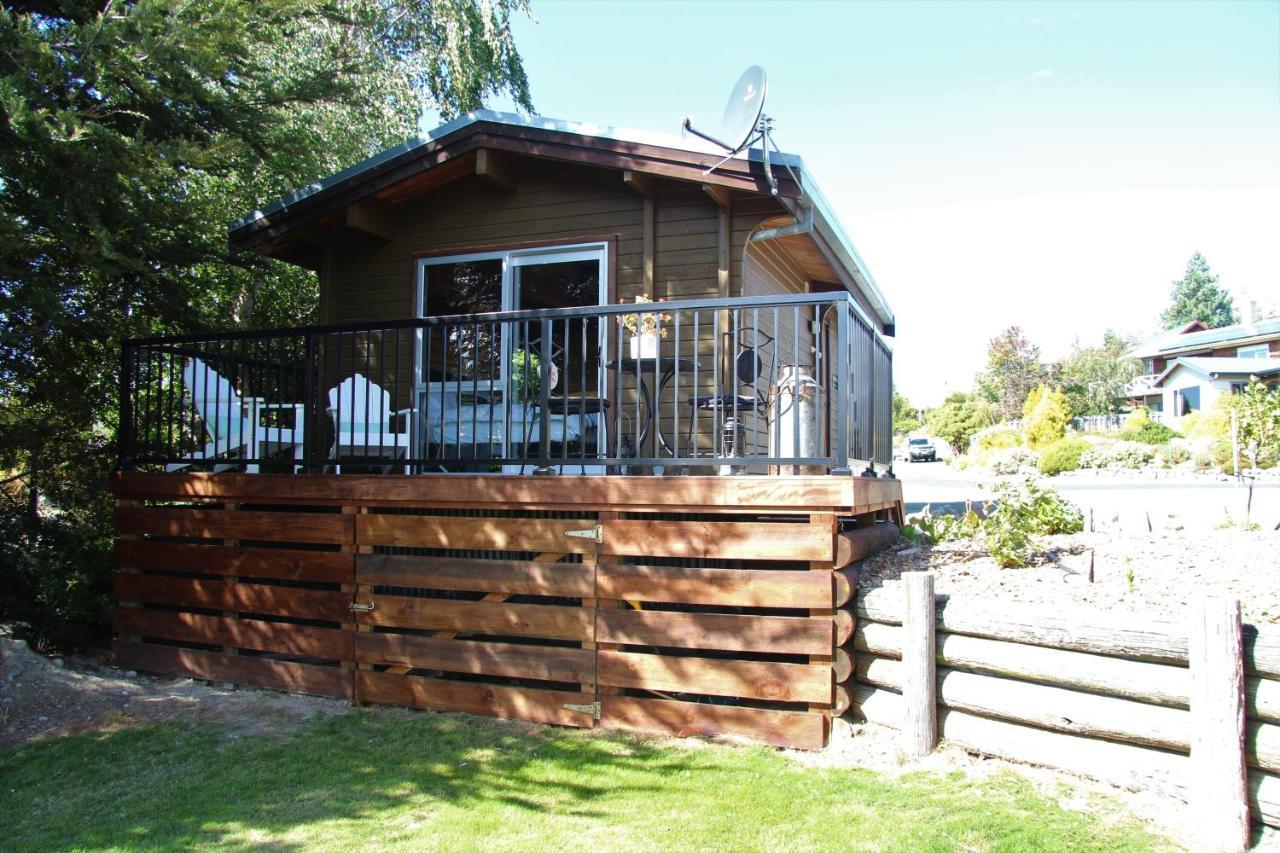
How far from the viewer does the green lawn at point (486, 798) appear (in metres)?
3.91

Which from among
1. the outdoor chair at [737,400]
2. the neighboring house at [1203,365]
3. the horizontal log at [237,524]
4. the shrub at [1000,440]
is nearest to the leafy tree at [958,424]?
the shrub at [1000,440]

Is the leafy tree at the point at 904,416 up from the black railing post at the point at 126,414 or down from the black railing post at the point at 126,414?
up

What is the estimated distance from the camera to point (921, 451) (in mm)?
41219

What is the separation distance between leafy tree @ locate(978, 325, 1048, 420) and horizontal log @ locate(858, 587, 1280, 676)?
38.8 meters

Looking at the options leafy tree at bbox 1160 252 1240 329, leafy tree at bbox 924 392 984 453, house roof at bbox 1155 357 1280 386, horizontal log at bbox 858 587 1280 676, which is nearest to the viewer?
horizontal log at bbox 858 587 1280 676

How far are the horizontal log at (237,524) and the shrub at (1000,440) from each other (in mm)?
28336

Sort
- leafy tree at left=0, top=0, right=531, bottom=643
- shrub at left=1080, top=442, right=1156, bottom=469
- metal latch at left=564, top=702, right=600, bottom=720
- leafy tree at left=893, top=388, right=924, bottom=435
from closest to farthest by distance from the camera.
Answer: metal latch at left=564, top=702, right=600, bottom=720
leafy tree at left=0, top=0, right=531, bottom=643
shrub at left=1080, top=442, right=1156, bottom=469
leafy tree at left=893, top=388, right=924, bottom=435

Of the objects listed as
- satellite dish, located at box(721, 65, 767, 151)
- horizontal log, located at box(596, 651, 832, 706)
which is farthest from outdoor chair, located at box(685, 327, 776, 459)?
satellite dish, located at box(721, 65, 767, 151)

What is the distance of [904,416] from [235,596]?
61.1 meters

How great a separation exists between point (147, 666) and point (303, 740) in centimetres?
230

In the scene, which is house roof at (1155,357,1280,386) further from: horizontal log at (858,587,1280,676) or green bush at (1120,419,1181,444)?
horizontal log at (858,587,1280,676)

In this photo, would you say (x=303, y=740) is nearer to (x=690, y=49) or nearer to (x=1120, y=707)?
(x=1120, y=707)

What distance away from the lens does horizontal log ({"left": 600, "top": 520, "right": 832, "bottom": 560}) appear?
16.6 ft

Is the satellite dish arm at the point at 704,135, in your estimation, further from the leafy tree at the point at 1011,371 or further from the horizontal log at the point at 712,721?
the leafy tree at the point at 1011,371
